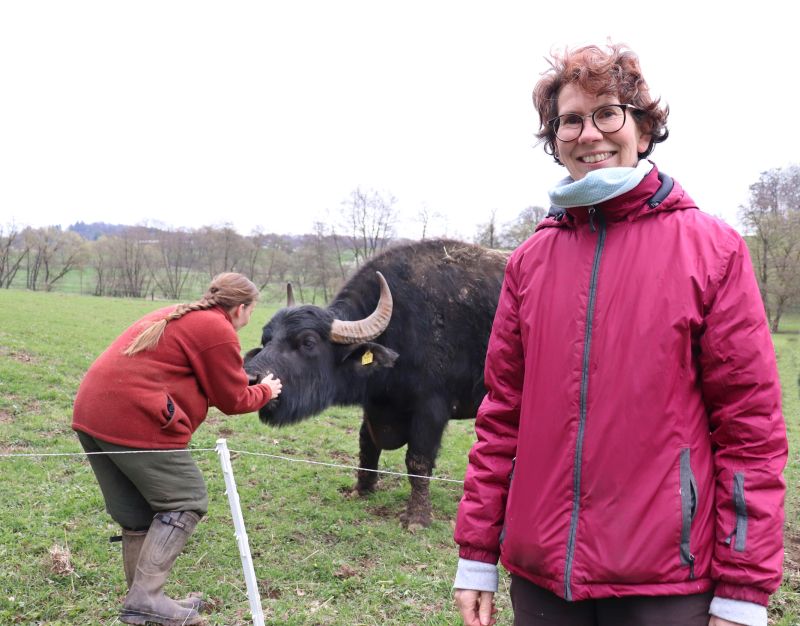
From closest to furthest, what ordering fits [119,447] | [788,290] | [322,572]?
[119,447]
[322,572]
[788,290]

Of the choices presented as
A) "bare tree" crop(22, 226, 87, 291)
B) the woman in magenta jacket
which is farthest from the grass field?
"bare tree" crop(22, 226, 87, 291)

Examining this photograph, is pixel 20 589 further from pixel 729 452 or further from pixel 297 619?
pixel 729 452

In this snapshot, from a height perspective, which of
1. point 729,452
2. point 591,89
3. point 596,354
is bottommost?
point 729,452

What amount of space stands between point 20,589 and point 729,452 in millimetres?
4991

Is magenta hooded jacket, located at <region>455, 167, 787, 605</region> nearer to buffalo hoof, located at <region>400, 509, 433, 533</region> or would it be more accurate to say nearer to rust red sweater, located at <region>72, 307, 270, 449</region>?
rust red sweater, located at <region>72, 307, 270, 449</region>

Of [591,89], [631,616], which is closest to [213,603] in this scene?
[631,616]

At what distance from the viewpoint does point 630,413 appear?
173 centimetres

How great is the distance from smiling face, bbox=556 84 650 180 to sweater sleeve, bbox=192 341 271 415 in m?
2.87

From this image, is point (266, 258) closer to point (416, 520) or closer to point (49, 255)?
point (49, 255)

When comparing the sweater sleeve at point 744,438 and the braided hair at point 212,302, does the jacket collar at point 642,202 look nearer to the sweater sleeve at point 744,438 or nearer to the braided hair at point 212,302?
the sweater sleeve at point 744,438

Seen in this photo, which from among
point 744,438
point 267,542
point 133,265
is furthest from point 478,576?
point 133,265

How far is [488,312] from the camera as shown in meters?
6.70

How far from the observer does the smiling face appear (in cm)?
199

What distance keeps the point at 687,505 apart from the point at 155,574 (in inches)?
146
